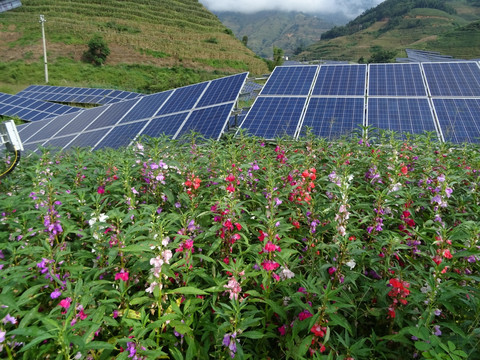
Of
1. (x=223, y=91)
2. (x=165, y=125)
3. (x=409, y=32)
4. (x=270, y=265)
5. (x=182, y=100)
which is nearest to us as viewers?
Answer: (x=270, y=265)

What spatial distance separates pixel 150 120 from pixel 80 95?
73.5 ft

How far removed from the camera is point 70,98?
2789 centimetres

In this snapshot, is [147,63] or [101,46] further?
[147,63]

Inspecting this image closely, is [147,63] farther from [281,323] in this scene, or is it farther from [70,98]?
[281,323]

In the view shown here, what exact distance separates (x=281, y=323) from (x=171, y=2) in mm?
105919

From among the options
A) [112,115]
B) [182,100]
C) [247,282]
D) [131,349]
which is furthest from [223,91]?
[131,349]

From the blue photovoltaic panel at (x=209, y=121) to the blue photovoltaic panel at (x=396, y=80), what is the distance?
581cm

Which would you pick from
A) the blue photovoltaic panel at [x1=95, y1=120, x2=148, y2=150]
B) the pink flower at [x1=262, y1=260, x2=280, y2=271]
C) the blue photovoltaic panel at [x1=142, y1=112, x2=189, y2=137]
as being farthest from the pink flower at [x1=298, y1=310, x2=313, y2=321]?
the blue photovoltaic panel at [x1=95, y1=120, x2=148, y2=150]

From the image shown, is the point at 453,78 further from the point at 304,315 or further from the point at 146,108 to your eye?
the point at 146,108

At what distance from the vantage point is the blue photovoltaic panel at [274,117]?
8.97 m

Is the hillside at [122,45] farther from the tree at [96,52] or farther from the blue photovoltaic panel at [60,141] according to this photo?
the blue photovoltaic panel at [60,141]

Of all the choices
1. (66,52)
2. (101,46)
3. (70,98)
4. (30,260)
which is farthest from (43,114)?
(66,52)

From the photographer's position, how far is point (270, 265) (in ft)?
6.72

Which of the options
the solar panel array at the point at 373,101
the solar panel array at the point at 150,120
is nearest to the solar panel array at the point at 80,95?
the solar panel array at the point at 150,120
